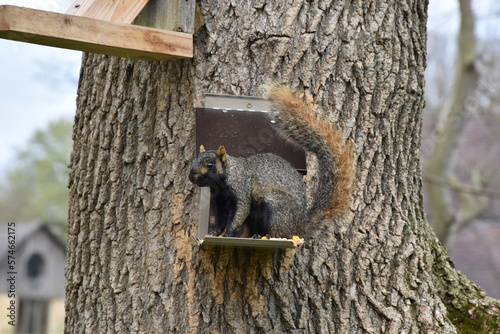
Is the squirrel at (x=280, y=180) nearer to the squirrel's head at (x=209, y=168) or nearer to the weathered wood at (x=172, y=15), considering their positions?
the squirrel's head at (x=209, y=168)

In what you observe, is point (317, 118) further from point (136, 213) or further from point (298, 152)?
point (136, 213)

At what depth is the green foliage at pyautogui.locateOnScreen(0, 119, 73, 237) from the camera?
7609 mm

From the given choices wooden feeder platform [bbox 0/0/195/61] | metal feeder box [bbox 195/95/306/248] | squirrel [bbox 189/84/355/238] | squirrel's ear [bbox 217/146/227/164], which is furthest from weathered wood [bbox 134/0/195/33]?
squirrel's ear [bbox 217/146/227/164]

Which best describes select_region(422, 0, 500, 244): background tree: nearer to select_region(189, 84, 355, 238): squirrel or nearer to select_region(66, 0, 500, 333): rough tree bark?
select_region(66, 0, 500, 333): rough tree bark

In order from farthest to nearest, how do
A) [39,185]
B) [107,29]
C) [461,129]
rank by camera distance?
→ 1. [39,185]
2. [461,129]
3. [107,29]

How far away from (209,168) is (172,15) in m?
0.64

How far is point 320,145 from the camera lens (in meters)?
2.29

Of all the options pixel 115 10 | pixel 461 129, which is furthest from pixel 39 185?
pixel 115 10

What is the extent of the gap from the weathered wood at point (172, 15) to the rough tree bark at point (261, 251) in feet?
0.20

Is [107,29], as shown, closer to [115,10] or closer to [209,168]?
[115,10]

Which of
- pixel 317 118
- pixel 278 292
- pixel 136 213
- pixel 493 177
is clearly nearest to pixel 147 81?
pixel 136 213

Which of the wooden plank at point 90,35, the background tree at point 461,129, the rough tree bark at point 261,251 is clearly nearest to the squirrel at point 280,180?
the rough tree bark at point 261,251

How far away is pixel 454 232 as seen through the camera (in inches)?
297

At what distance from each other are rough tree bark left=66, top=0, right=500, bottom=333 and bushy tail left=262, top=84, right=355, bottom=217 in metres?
0.10
